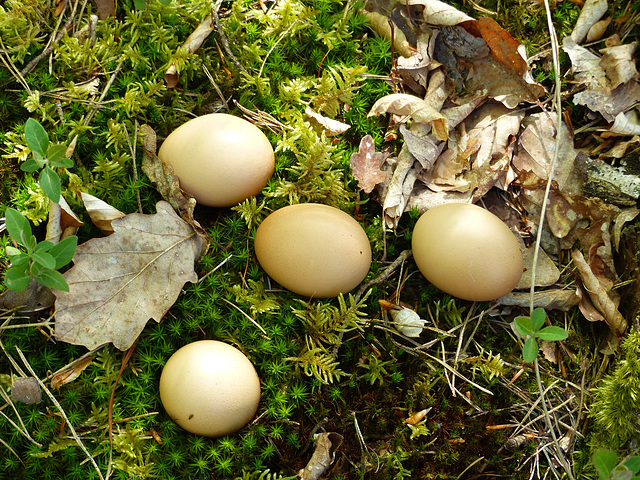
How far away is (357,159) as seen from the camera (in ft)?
7.04

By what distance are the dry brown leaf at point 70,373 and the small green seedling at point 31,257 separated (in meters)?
0.32

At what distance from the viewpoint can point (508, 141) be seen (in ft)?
7.57

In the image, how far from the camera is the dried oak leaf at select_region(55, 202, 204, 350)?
71.1 inches

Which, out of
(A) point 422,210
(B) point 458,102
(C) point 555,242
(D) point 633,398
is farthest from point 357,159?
(D) point 633,398

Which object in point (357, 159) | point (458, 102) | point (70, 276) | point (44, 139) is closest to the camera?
point (44, 139)

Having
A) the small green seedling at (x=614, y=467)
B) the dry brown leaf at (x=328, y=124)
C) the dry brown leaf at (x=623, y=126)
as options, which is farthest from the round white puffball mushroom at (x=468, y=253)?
the dry brown leaf at (x=623, y=126)

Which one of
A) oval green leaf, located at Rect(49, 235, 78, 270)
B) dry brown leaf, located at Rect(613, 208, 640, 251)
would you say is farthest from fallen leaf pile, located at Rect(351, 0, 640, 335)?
oval green leaf, located at Rect(49, 235, 78, 270)

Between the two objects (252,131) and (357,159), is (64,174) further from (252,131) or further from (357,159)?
(357,159)

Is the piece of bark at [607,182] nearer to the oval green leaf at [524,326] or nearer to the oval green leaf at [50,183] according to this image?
the oval green leaf at [524,326]

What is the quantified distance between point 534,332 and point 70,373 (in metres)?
1.66

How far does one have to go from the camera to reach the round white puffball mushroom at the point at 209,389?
173 centimetres

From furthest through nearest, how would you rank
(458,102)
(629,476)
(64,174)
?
1. (458,102)
2. (64,174)
3. (629,476)

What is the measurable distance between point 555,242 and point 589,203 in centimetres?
22

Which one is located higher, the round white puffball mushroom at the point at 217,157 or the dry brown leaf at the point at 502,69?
the dry brown leaf at the point at 502,69
